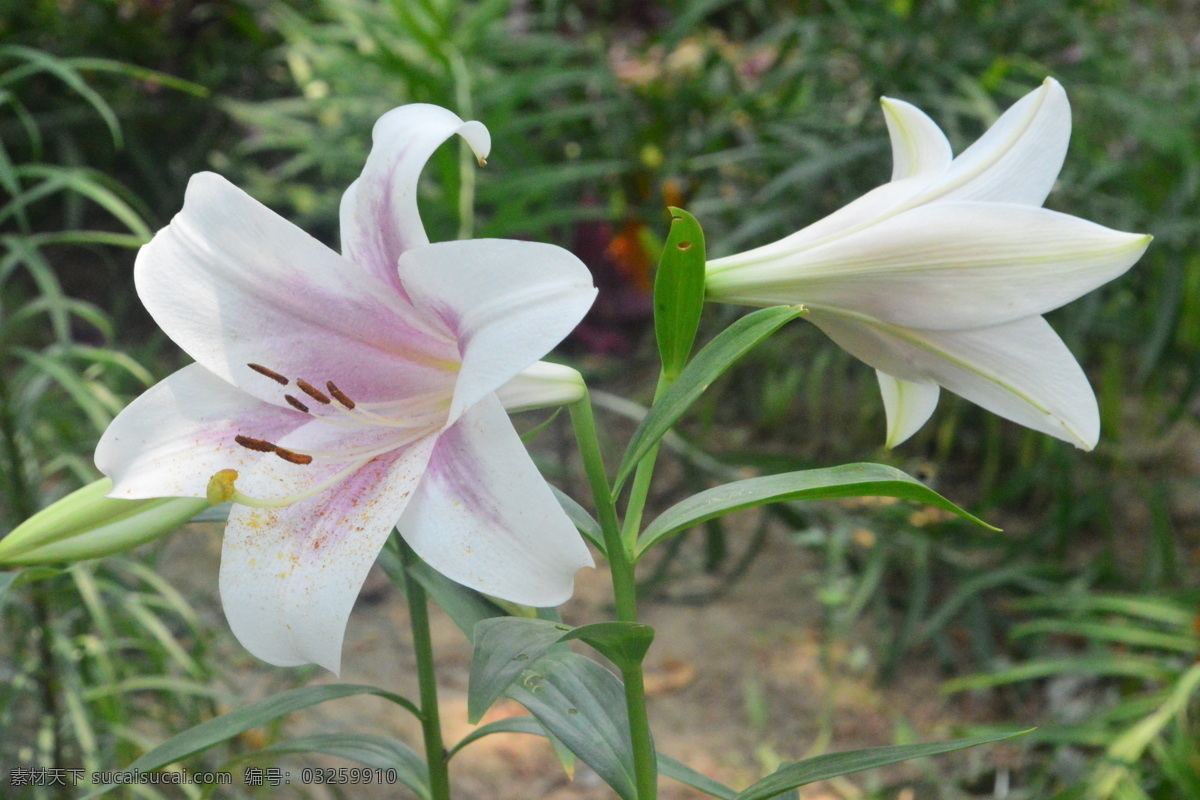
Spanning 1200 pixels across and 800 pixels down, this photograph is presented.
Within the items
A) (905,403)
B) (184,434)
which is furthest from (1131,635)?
(184,434)

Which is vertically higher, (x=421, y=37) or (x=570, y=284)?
(x=421, y=37)

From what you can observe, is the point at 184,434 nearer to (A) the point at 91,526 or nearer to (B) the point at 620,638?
(A) the point at 91,526

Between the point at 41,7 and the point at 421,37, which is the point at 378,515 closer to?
the point at 421,37

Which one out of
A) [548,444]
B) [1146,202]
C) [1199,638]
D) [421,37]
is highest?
[421,37]

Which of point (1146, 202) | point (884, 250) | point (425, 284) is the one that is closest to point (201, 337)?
point (425, 284)

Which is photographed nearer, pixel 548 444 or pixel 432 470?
pixel 432 470

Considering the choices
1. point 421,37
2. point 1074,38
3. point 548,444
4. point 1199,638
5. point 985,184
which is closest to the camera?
point 985,184

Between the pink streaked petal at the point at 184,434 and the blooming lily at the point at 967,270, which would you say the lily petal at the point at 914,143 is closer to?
the blooming lily at the point at 967,270
